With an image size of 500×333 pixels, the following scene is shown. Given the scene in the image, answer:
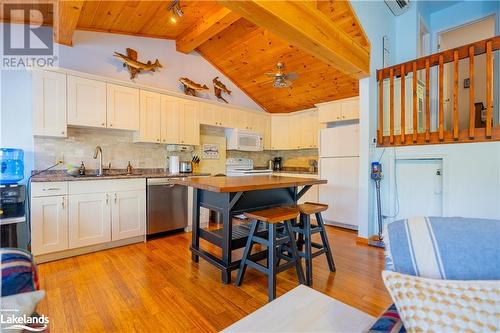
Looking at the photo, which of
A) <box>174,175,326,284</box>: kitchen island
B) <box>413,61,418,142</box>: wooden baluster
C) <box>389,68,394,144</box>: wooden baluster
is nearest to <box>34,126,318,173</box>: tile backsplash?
<box>174,175,326,284</box>: kitchen island

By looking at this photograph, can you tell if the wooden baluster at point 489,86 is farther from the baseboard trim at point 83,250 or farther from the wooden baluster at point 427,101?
the baseboard trim at point 83,250

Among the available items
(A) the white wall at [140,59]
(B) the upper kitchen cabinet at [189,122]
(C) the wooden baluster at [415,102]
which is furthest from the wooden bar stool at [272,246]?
(A) the white wall at [140,59]

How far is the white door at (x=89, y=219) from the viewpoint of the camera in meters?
2.78

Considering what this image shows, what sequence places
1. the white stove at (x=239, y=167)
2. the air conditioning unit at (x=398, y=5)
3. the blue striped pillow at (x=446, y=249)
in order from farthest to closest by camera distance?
1. the white stove at (x=239, y=167)
2. the air conditioning unit at (x=398, y=5)
3. the blue striped pillow at (x=446, y=249)

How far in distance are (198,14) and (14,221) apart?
342cm

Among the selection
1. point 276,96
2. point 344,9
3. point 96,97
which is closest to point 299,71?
point 276,96

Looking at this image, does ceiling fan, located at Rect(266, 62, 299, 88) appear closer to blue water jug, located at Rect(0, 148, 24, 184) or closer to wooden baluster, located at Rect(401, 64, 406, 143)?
wooden baluster, located at Rect(401, 64, 406, 143)

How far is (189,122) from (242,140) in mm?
1219

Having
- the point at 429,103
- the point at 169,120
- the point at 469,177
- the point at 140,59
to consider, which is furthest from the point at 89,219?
the point at 429,103

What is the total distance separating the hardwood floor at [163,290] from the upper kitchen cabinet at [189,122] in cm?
191

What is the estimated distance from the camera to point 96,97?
3.18 m

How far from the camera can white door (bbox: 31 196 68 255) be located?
2.55 metres

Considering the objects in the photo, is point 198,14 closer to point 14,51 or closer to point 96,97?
point 96,97

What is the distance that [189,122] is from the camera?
414 cm
